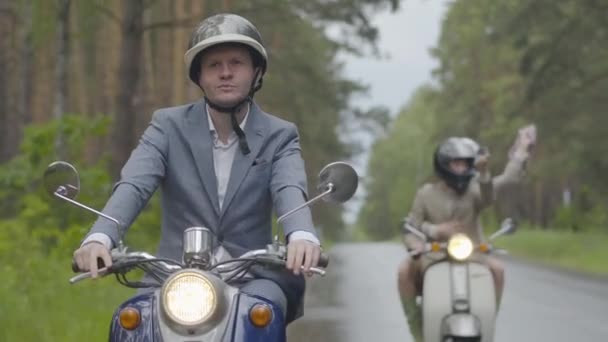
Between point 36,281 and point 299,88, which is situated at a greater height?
point 299,88

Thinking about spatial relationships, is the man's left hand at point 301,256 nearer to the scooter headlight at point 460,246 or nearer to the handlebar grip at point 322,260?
the handlebar grip at point 322,260

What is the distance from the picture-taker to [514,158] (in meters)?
9.30

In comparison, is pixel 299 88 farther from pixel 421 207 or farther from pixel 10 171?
pixel 421 207

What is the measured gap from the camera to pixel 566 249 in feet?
133

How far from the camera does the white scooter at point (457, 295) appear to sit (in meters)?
8.62

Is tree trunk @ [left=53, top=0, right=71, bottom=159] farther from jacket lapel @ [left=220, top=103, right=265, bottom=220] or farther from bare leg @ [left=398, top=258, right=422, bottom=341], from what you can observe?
jacket lapel @ [left=220, top=103, right=265, bottom=220]

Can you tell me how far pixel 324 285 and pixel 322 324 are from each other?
8.55 metres

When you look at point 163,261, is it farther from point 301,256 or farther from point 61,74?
point 61,74

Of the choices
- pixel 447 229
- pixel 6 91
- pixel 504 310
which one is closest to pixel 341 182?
pixel 447 229

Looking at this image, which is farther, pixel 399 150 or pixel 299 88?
pixel 399 150

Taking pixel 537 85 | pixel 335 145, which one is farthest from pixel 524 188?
pixel 537 85

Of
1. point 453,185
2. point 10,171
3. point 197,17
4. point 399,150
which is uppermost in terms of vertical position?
point 399,150

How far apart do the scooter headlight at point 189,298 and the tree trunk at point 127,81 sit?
49.8 feet

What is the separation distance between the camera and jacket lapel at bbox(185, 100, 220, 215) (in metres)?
5.15
